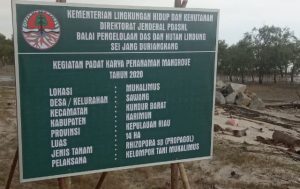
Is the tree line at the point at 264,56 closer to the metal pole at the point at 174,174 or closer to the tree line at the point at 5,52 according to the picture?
the tree line at the point at 5,52

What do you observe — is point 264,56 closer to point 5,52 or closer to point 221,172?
point 5,52

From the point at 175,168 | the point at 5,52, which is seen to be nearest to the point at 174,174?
the point at 175,168

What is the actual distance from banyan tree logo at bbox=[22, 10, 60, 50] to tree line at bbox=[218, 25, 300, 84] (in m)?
50.4

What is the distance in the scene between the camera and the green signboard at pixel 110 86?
4.55 meters

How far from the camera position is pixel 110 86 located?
495cm

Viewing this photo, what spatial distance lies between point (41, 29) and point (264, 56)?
5198 centimetres

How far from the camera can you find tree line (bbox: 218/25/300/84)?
52656 mm

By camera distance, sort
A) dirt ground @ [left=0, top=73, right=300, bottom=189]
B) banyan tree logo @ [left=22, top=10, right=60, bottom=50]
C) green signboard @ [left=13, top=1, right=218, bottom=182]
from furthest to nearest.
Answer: dirt ground @ [left=0, top=73, right=300, bottom=189]
green signboard @ [left=13, top=1, right=218, bottom=182]
banyan tree logo @ [left=22, top=10, right=60, bottom=50]

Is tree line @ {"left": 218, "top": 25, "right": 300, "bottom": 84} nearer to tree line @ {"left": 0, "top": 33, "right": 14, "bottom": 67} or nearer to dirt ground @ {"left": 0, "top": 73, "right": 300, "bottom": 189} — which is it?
tree line @ {"left": 0, "top": 33, "right": 14, "bottom": 67}

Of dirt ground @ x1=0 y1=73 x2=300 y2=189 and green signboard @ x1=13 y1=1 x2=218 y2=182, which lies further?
dirt ground @ x1=0 y1=73 x2=300 y2=189

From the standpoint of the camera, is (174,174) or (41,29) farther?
(174,174)

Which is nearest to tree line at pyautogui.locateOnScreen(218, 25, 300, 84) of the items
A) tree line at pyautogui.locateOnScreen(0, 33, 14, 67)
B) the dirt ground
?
tree line at pyautogui.locateOnScreen(0, 33, 14, 67)

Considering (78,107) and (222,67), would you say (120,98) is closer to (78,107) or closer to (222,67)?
(78,107)

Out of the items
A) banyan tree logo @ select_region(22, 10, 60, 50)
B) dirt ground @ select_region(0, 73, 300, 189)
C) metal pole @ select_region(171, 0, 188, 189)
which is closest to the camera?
banyan tree logo @ select_region(22, 10, 60, 50)
